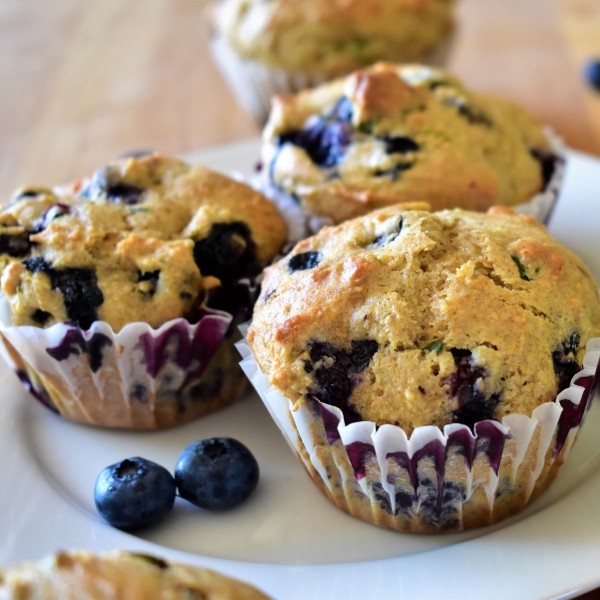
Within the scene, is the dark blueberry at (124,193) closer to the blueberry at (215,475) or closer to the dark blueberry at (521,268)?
the blueberry at (215,475)

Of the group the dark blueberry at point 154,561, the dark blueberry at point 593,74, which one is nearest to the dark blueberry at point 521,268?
the dark blueberry at point 154,561

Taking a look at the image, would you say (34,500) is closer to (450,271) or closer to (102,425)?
(102,425)

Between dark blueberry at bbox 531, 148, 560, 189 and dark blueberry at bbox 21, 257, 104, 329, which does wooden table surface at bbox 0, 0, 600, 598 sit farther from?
dark blueberry at bbox 21, 257, 104, 329

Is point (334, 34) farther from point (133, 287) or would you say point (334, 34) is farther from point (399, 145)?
point (133, 287)

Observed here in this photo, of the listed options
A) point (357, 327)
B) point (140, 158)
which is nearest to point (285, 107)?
point (140, 158)

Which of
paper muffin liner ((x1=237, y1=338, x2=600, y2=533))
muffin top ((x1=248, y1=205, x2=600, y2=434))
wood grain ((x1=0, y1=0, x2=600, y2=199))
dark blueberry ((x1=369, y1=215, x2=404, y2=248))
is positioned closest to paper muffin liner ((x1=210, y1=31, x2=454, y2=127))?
wood grain ((x1=0, y1=0, x2=600, y2=199))

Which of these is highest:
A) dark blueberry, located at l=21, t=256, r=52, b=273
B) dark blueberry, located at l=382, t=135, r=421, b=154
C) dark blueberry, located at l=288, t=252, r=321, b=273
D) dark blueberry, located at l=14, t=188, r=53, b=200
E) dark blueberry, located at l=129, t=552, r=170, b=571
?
dark blueberry, located at l=382, t=135, r=421, b=154

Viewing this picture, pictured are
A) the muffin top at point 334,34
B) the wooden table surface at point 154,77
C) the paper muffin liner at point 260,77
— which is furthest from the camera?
the wooden table surface at point 154,77
